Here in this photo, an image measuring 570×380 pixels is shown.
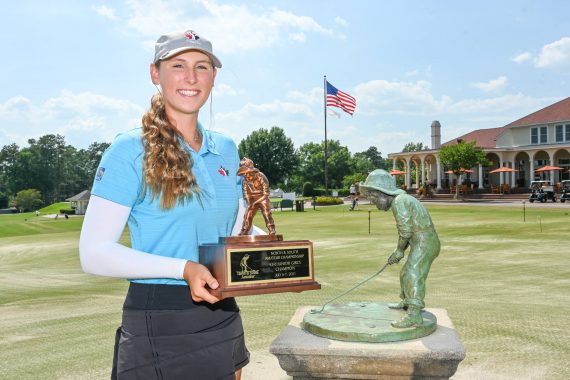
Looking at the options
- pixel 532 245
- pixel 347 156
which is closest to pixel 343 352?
pixel 532 245

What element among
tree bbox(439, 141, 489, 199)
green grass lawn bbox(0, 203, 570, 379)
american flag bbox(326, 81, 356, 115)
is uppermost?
american flag bbox(326, 81, 356, 115)

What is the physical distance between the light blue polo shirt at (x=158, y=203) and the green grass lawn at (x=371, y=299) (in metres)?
3.36

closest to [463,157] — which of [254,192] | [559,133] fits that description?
[559,133]

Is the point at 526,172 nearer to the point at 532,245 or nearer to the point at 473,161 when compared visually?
the point at 473,161

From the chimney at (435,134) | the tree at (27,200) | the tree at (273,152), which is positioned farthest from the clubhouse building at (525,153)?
the tree at (27,200)

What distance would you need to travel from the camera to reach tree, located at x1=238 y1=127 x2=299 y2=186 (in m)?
85.3

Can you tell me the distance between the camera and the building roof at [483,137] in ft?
189

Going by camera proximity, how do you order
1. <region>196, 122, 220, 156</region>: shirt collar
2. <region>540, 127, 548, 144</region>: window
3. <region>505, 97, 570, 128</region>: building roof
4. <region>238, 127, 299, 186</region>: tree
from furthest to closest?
<region>238, 127, 299, 186</region>: tree, <region>540, 127, 548, 144</region>: window, <region>505, 97, 570, 128</region>: building roof, <region>196, 122, 220, 156</region>: shirt collar

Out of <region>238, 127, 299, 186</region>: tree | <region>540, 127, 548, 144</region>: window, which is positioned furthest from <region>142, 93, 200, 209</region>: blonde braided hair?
<region>238, 127, 299, 186</region>: tree

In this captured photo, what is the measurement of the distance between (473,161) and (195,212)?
154 feet

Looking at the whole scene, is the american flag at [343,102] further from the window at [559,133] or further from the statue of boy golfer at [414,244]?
the statue of boy golfer at [414,244]

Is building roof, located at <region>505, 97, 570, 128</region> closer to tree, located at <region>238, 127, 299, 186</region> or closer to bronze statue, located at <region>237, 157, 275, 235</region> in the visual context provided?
tree, located at <region>238, 127, 299, 186</region>

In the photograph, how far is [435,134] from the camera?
5994cm

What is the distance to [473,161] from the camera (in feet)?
152
